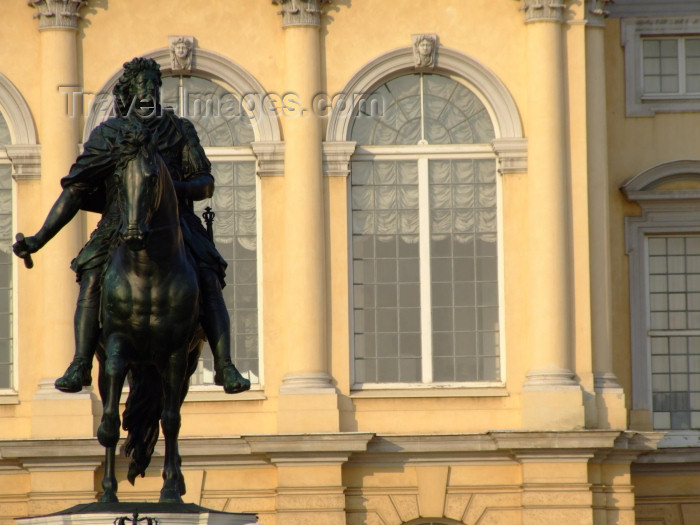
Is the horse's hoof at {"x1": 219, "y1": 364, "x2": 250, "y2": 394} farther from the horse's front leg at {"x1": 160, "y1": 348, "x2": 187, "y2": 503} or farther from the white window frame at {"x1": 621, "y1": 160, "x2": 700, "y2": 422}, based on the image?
the white window frame at {"x1": 621, "y1": 160, "x2": 700, "y2": 422}

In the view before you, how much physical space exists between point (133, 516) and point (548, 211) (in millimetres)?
13763

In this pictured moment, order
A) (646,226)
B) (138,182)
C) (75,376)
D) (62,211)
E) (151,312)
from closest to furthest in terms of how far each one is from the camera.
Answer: (138,182)
(151,312)
(75,376)
(62,211)
(646,226)

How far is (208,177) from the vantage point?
50.5ft

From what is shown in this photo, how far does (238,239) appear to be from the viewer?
27.1 meters

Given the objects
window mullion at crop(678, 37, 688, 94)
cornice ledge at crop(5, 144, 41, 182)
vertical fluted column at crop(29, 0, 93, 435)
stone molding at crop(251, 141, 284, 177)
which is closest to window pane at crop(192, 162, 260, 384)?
stone molding at crop(251, 141, 284, 177)

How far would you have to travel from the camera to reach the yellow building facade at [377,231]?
86.8 feet

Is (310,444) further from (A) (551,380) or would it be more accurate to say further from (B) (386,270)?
(A) (551,380)

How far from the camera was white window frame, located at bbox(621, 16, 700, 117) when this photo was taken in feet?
91.9

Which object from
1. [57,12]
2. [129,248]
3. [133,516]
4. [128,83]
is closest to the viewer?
[133,516]

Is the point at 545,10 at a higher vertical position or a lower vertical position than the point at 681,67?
higher

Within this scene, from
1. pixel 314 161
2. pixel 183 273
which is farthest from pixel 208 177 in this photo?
pixel 314 161

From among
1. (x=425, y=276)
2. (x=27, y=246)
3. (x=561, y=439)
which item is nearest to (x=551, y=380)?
(x=561, y=439)

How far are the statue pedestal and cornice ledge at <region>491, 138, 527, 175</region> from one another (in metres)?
13.6

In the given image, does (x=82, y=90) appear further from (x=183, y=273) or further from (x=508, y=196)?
(x=183, y=273)
